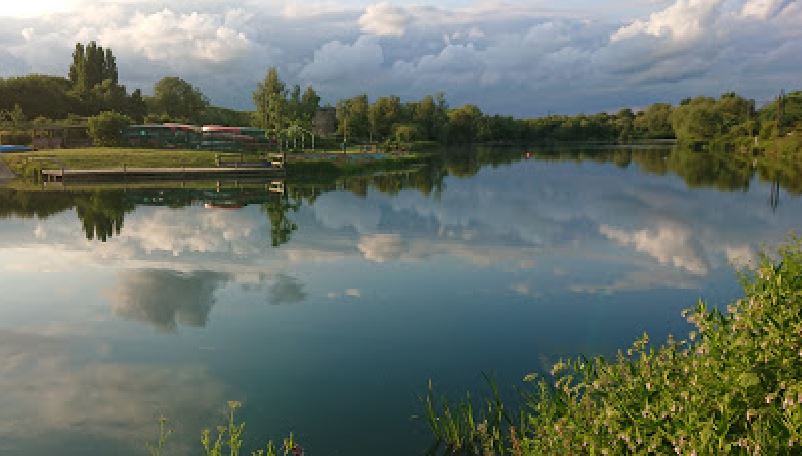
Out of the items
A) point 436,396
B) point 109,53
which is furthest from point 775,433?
point 109,53

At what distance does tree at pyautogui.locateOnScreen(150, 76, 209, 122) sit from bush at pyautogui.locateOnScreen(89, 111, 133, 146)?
6478 centimetres

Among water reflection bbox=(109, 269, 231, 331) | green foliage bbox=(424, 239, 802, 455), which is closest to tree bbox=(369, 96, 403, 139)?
water reflection bbox=(109, 269, 231, 331)

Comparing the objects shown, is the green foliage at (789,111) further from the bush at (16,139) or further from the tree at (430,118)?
the bush at (16,139)

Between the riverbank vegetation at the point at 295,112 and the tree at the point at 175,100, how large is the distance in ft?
0.78

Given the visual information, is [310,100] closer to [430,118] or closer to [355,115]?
[355,115]

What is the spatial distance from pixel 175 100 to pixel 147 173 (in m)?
98.1

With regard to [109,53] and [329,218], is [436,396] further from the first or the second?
[109,53]

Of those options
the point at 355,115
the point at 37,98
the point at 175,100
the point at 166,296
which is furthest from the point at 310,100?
the point at 166,296

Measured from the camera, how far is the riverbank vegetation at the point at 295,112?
110m

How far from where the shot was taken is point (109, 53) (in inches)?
5586

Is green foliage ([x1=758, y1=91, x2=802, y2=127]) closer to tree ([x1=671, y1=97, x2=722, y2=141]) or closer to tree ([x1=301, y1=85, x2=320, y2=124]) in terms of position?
tree ([x1=671, y1=97, x2=722, y2=141])

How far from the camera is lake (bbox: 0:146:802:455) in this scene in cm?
1159

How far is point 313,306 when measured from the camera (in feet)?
61.8

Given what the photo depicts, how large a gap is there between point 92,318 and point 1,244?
15.1 metres
